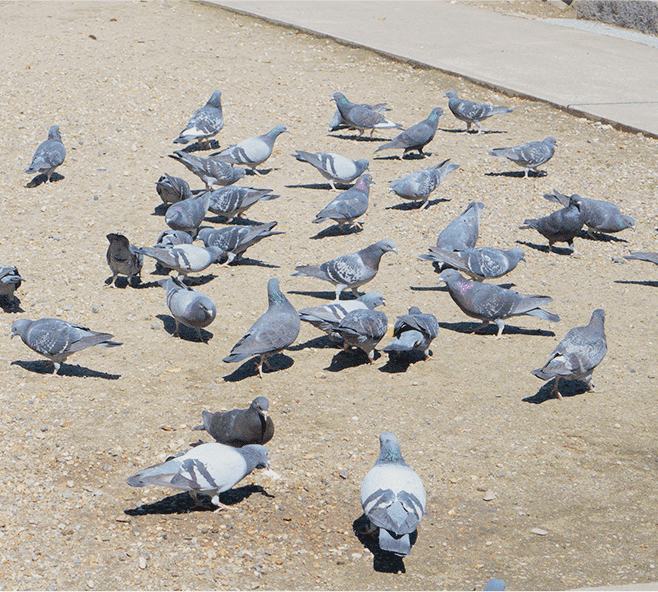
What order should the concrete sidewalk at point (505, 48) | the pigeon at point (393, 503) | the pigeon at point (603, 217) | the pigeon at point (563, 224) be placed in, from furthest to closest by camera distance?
the concrete sidewalk at point (505, 48) → the pigeon at point (603, 217) → the pigeon at point (563, 224) → the pigeon at point (393, 503)

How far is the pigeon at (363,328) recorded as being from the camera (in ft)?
19.1

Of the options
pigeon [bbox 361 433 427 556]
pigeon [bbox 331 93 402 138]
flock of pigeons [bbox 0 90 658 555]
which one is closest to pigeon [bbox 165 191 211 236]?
flock of pigeons [bbox 0 90 658 555]

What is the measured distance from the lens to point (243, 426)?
4.71m

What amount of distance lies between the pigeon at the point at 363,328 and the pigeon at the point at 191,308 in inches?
39.9

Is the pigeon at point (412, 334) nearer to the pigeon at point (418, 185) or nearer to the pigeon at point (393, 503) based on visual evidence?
the pigeon at point (393, 503)

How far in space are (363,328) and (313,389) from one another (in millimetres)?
592

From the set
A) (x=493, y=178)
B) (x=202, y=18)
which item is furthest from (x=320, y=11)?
(x=493, y=178)

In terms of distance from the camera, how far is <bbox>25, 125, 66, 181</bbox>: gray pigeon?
8.98 meters

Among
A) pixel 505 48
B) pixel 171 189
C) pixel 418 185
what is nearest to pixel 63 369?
pixel 171 189

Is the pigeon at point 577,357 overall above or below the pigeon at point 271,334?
above

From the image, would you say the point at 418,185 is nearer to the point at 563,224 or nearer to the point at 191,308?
the point at 563,224

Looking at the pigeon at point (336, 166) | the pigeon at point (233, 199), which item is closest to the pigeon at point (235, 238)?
the pigeon at point (233, 199)

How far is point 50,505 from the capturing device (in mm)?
Answer: 4250

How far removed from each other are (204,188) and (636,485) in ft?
20.8
